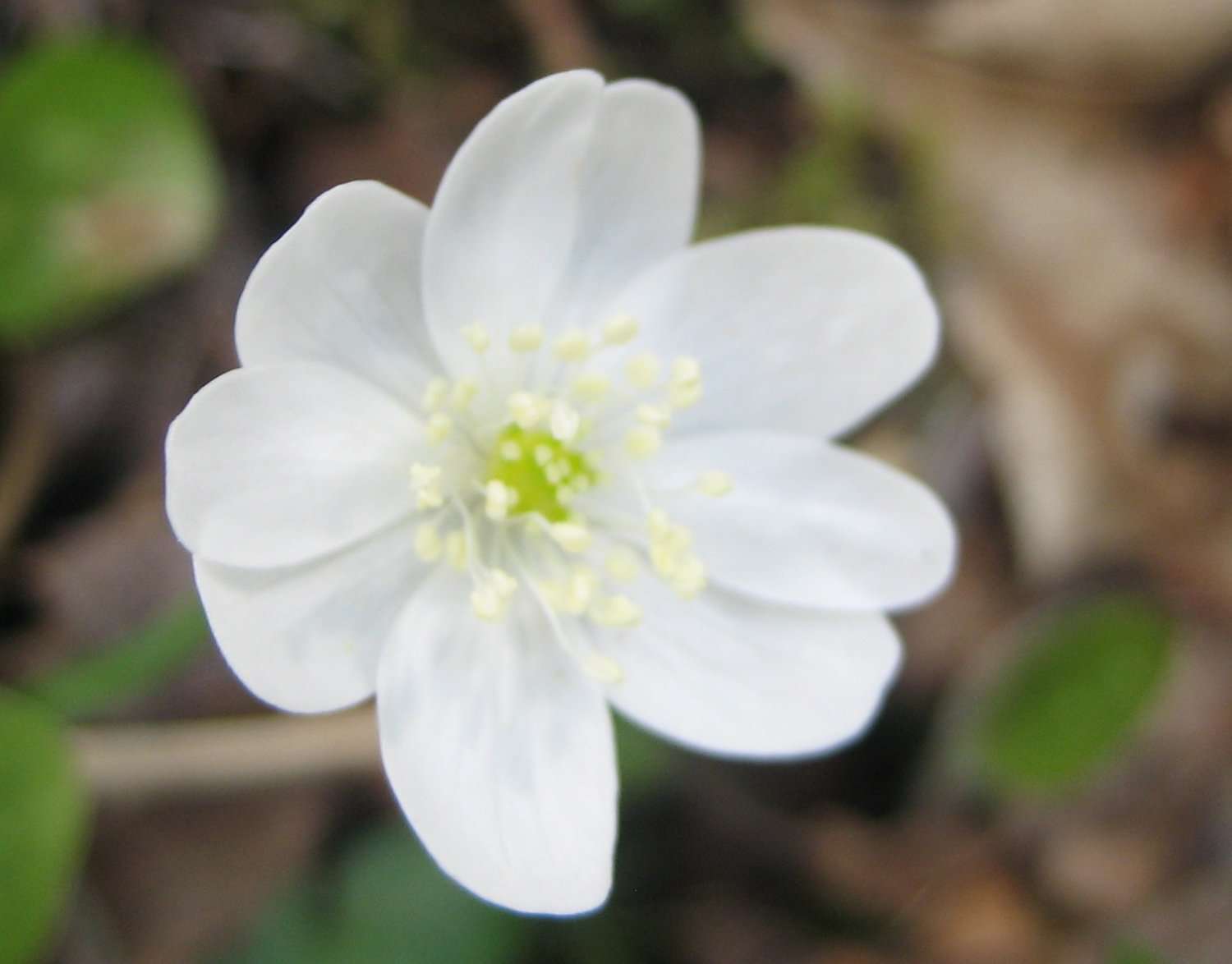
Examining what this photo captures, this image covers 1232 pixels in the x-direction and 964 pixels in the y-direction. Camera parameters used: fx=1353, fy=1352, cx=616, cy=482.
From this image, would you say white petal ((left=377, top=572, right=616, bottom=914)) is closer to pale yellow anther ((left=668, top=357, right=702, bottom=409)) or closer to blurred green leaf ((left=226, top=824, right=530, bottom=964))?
pale yellow anther ((left=668, top=357, right=702, bottom=409))

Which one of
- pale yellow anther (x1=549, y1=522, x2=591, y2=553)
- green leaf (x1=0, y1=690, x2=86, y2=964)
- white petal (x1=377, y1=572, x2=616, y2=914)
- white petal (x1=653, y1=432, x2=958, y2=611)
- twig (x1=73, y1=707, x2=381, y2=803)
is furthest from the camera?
twig (x1=73, y1=707, x2=381, y2=803)

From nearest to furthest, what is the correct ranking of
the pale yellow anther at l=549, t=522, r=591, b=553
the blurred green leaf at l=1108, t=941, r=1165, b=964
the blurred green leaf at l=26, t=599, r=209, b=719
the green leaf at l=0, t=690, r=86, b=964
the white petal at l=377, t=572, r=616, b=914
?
the white petal at l=377, t=572, r=616, b=914, the pale yellow anther at l=549, t=522, r=591, b=553, the green leaf at l=0, t=690, r=86, b=964, the blurred green leaf at l=26, t=599, r=209, b=719, the blurred green leaf at l=1108, t=941, r=1165, b=964

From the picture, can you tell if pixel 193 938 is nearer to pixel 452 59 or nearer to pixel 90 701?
pixel 90 701

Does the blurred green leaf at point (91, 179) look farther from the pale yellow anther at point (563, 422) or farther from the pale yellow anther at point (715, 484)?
the pale yellow anther at point (715, 484)

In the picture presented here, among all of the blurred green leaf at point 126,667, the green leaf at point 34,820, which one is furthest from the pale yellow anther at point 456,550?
the green leaf at point 34,820

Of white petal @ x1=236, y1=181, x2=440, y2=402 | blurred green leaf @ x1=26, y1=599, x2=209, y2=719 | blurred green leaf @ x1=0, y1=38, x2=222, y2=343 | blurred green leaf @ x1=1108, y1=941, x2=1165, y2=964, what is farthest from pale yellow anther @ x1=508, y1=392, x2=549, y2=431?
blurred green leaf @ x1=1108, y1=941, x2=1165, y2=964

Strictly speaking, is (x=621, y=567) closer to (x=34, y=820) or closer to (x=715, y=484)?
(x=715, y=484)
